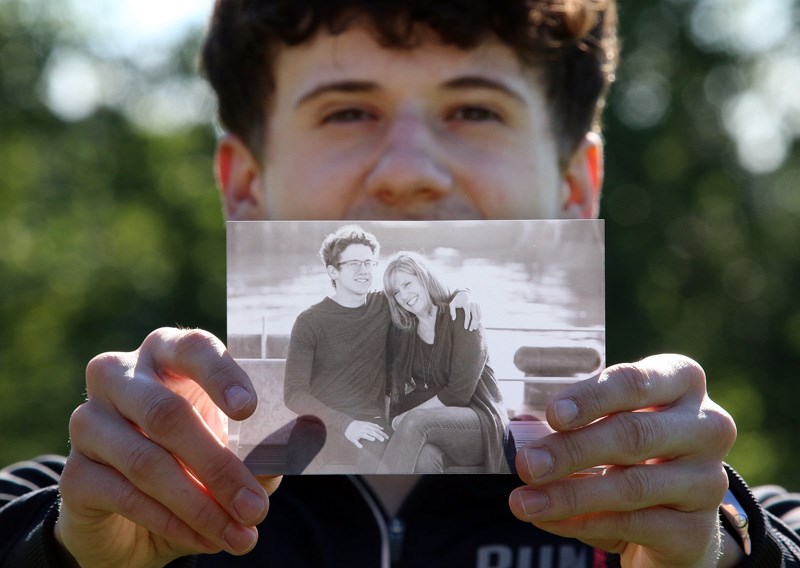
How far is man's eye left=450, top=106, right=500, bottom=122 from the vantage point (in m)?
2.46

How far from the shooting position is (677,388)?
162 cm

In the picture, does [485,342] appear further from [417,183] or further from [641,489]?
[417,183]

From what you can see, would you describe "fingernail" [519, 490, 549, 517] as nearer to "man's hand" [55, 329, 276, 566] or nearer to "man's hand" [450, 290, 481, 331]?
"man's hand" [450, 290, 481, 331]

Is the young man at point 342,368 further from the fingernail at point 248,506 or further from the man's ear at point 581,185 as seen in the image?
the man's ear at point 581,185

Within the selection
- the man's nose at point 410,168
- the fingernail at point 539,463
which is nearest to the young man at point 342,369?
the fingernail at point 539,463

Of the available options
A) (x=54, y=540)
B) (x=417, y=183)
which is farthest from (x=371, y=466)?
(x=417, y=183)

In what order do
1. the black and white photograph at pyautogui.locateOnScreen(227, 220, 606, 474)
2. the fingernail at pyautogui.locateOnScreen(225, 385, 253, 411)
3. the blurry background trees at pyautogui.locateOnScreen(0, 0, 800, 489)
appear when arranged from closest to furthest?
the fingernail at pyautogui.locateOnScreen(225, 385, 253, 411), the black and white photograph at pyautogui.locateOnScreen(227, 220, 606, 474), the blurry background trees at pyautogui.locateOnScreen(0, 0, 800, 489)

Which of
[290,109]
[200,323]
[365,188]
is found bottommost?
[200,323]

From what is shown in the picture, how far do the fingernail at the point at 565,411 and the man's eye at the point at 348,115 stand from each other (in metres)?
1.17

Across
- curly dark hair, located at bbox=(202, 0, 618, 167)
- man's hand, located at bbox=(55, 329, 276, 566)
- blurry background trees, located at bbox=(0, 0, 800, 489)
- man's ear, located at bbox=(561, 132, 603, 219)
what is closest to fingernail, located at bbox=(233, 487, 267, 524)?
man's hand, located at bbox=(55, 329, 276, 566)

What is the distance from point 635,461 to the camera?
159 cm

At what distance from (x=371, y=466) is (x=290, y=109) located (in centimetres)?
A: 122

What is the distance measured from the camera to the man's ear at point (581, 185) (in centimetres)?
273

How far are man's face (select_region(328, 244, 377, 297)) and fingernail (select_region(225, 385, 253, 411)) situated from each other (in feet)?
0.82
